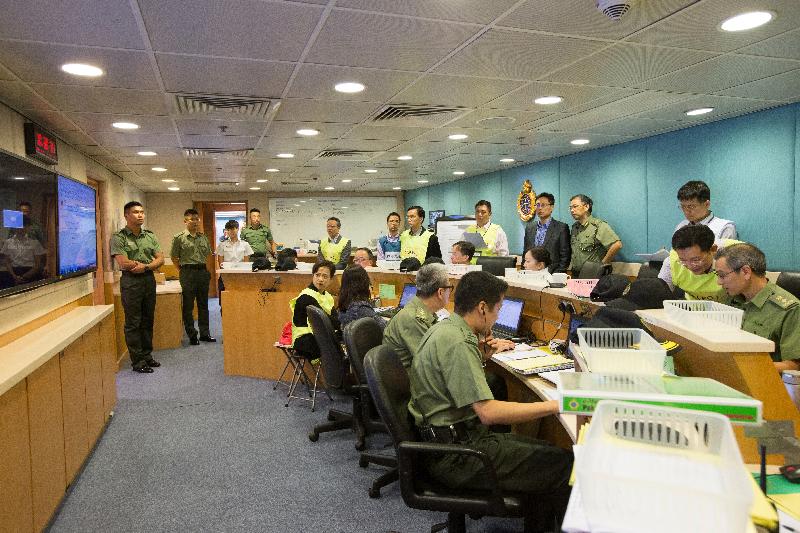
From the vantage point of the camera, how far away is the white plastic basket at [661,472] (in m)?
0.87

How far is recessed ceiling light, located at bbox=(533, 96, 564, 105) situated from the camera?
4172 mm

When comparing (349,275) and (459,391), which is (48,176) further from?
(459,391)

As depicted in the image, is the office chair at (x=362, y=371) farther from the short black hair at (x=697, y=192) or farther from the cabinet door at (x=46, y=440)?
the short black hair at (x=697, y=192)

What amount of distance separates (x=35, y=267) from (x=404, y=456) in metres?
3.01

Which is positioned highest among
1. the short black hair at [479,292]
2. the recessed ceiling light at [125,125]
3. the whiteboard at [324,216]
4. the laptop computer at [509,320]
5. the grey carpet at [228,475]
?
the recessed ceiling light at [125,125]

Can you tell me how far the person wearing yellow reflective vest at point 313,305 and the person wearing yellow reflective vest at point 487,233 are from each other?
84.1 inches

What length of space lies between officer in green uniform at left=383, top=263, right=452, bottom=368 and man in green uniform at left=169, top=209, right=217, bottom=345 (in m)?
4.72

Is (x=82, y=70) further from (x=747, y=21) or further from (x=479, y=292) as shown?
(x=747, y=21)

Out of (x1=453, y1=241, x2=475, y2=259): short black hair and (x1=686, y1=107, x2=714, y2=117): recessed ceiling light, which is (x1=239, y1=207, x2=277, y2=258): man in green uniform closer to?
(x1=453, y1=241, x2=475, y2=259): short black hair

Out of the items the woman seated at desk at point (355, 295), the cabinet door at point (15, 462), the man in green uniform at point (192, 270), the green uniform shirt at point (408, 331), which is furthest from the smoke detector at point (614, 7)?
the man in green uniform at point (192, 270)

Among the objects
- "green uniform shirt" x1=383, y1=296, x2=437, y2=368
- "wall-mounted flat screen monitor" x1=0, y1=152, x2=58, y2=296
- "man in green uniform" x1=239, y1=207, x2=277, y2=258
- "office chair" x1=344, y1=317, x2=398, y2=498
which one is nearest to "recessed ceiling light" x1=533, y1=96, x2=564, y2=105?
"green uniform shirt" x1=383, y1=296, x2=437, y2=368

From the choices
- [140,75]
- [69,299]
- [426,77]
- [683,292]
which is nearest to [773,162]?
[683,292]

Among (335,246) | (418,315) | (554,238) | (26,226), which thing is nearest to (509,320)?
(418,315)

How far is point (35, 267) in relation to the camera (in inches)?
139
